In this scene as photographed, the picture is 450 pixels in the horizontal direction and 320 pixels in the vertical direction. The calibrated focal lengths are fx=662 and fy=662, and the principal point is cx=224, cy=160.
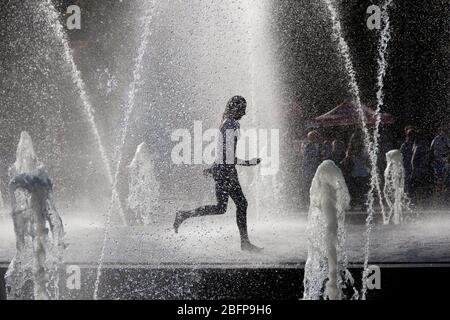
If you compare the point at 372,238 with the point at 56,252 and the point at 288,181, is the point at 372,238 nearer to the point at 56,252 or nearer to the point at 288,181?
the point at 56,252

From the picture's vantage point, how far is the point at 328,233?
4930 millimetres

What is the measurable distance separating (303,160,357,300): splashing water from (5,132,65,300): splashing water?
1857 mm

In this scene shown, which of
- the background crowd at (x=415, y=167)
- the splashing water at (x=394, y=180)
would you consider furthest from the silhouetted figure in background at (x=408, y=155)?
the splashing water at (x=394, y=180)

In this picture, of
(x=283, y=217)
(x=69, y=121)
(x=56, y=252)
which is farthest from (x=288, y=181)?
(x=69, y=121)

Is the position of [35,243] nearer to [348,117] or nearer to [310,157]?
[310,157]

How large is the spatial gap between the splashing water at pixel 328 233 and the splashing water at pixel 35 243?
73.1 inches

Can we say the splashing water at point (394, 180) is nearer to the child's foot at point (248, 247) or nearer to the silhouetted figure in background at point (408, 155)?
the silhouetted figure in background at point (408, 155)

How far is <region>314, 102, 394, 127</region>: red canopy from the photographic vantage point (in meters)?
12.5

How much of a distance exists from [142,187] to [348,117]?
15.5ft

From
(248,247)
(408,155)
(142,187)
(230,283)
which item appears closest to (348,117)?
(408,155)

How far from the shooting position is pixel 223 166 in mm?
5695

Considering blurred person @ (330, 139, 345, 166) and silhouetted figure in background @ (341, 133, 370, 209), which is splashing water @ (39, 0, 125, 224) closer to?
blurred person @ (330, 139, 345, 166)

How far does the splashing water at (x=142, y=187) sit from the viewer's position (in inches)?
372
